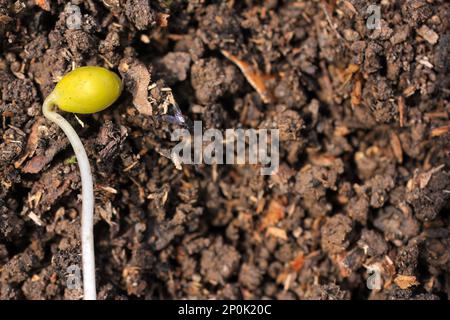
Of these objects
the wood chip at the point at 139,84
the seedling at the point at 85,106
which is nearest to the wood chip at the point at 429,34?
the wood chip at the point at 139,84

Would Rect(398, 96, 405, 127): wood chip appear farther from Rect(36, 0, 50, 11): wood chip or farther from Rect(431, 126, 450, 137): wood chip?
Rect(36, 0, 50, 11): wood chip

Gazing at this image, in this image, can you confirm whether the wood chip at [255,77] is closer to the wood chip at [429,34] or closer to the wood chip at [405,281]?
the wood chip at [429,34]

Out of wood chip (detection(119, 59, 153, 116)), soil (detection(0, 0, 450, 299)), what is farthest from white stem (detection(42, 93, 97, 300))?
wood chip (detection(119, 59, 153, 116))

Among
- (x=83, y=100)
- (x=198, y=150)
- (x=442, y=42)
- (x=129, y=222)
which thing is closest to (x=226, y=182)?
(x=198, y=150)

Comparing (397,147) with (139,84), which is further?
(397,147)

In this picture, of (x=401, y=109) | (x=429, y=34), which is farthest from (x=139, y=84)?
(x=429, y=34)

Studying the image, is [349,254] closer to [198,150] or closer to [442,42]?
[198,150]

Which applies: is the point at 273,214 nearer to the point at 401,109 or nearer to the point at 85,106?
the point at 401,109
